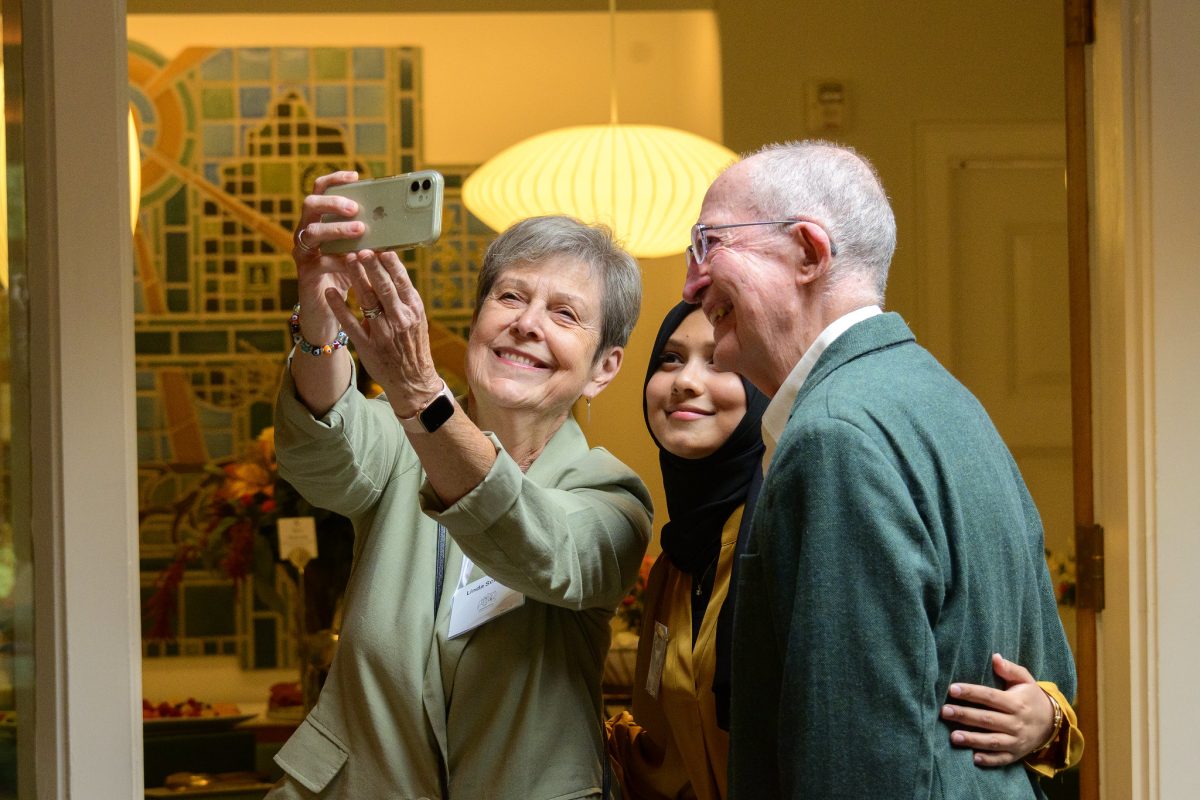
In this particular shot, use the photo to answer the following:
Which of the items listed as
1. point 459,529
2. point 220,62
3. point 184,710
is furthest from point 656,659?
point 220,62

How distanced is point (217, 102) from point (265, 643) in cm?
169

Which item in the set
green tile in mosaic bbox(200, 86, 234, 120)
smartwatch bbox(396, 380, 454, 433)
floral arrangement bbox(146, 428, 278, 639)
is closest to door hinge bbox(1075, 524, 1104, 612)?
smartwatch bbox(396, 380, 454, 433)

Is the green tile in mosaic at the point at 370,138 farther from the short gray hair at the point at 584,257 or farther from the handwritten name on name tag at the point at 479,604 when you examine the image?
the handwritten name on name tag at the point at 479,604

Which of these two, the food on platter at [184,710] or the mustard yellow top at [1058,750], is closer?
the mustard yellow top at [1058,750]

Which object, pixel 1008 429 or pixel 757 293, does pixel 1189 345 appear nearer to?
pixel 757 293

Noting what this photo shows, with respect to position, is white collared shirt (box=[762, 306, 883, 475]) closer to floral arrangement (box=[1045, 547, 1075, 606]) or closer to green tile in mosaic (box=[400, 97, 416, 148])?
floral arrangement (box=[1045, 547, 1075, 606])

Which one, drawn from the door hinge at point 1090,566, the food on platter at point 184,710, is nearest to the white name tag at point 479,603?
the door hinge at point 1090,566

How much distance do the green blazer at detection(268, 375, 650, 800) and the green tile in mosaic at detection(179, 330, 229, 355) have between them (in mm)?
2633

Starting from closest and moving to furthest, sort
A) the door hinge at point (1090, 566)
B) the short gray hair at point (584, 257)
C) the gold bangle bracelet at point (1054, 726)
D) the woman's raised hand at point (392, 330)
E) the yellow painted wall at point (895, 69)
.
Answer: the gold bangle bracelet at point (1054, 726)
the woman's raised hand at point (392, 330)
the short gray hair at point (584, 257)
the door hinge at point (1090, 566)
the yellow painted wall at point (895, 69)

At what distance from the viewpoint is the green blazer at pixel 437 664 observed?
1.50 meters

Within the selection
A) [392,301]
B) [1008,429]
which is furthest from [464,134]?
[392,301]

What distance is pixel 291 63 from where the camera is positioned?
13.3 feet

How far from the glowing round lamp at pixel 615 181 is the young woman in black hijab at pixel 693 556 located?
182cm

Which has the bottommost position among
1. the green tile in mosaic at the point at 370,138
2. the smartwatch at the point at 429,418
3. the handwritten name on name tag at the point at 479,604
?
the handwritten name on name tag at the point at 479,604
